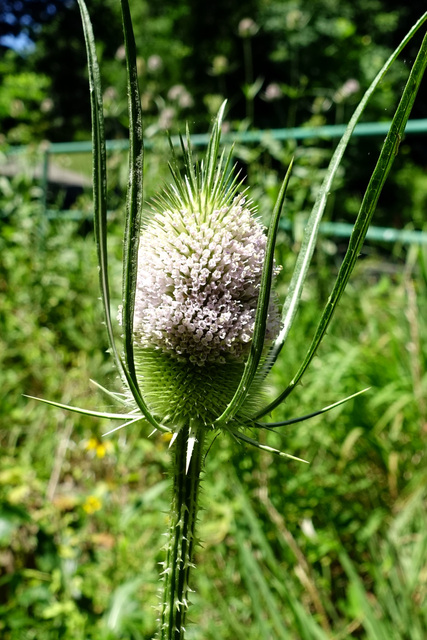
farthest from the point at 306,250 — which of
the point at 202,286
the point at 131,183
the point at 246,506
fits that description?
the point at 246,506

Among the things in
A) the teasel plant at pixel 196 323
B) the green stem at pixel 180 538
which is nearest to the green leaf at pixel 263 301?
the teasel plant at pixel 196 323

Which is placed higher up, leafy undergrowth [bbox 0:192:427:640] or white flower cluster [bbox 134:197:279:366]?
white flower cluster [bbox 134:197:279:366]

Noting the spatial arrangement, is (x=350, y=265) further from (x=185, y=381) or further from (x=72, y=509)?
(x=72, y=509)

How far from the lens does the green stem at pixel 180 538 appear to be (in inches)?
22.2

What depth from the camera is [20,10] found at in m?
17.0

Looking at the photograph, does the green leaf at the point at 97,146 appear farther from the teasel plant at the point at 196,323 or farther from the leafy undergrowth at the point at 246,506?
the leafy undergrowth at the point at 246,506

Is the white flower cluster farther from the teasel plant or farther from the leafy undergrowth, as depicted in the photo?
the leafy undergrowth

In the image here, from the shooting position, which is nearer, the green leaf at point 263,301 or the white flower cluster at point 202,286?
the green leaf at point 263,301

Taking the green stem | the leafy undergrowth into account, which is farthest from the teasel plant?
the leafy undergrowth

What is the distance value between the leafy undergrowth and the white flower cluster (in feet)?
1.76

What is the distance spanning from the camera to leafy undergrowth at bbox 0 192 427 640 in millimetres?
1331

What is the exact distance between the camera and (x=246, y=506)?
4.03 feet

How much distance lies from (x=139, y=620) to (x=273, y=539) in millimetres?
456

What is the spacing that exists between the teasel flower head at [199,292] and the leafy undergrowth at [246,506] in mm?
485
